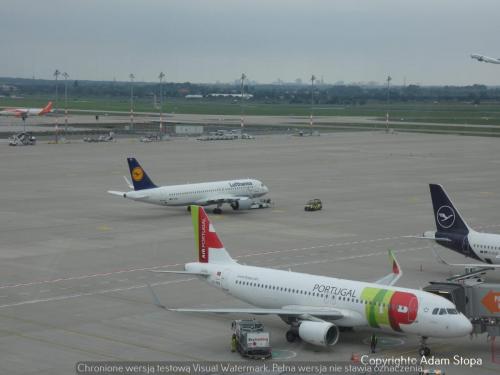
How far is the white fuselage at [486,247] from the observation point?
60.2m

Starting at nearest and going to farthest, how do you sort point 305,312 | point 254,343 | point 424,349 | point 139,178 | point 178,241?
point 254,343, point 424,349, point 305,312, point 178,241, point 139,178

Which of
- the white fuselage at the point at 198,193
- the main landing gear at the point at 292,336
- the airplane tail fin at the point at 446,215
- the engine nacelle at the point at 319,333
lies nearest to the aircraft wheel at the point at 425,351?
the engine nacelle at the point at 319,333

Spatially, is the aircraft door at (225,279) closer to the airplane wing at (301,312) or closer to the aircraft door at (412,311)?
the airplane wing at (301,312)

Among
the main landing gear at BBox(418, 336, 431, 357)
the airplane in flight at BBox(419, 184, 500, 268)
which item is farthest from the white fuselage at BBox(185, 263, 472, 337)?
the airplane in flight at BBox(419, 184, 500, 268)

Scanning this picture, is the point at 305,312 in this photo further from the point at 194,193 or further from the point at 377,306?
the point at 194,193

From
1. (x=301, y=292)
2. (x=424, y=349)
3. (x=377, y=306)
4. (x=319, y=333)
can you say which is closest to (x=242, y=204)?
(x=301, y=292)

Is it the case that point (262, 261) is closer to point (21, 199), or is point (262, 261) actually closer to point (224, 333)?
point (224, 333)

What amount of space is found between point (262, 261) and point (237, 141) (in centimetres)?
12743

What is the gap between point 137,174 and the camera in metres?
89.5

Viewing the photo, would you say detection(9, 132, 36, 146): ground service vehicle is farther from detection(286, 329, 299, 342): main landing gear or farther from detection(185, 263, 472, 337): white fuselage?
detection(286, 329, 299, 342): main landing gear

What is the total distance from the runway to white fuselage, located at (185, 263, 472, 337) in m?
1.54

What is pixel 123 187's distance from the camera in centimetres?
11262

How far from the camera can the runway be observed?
148ft

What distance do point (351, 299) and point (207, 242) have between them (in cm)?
986
